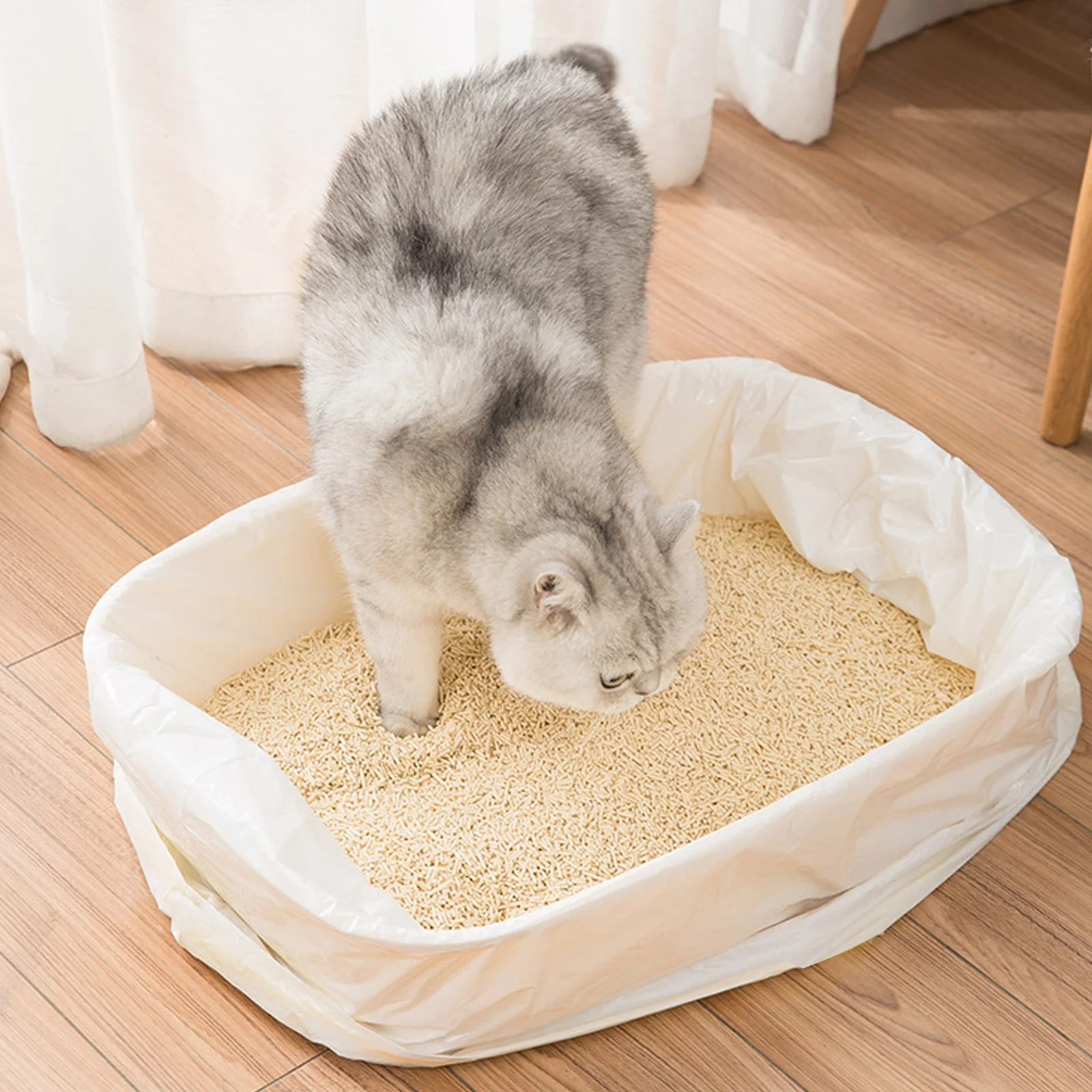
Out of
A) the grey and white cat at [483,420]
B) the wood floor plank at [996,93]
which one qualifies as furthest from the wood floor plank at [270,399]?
the wood floor plank at [996,93]

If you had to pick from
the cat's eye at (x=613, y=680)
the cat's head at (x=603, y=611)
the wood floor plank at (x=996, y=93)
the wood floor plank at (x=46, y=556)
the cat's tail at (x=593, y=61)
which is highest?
the cat's tail at (x=593, y=61)

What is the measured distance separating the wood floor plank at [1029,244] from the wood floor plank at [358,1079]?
1.56 m

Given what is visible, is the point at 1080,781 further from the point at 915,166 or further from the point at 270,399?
the point at 915,166

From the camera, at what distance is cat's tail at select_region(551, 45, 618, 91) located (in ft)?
5.83

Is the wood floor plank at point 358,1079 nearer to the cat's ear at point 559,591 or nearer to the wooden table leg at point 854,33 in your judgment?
the cat's ear at point 559,591

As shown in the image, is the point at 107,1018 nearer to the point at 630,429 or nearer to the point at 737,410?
the point at 630,429

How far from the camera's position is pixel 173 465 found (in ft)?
6.23

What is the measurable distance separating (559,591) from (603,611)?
0.23ft

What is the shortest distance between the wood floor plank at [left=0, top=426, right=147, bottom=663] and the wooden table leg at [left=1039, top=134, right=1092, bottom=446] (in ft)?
4.08

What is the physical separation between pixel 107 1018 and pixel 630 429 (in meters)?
0.95

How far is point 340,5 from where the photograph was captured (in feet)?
5.87

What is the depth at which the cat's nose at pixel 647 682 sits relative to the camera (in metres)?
1.33

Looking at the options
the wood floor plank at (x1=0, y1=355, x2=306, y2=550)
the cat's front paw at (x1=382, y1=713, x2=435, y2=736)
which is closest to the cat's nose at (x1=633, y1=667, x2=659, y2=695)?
the cat's front paw at (x1=382, y1=713, x2=435, y2=736)

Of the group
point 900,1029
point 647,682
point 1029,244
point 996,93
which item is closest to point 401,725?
point 647,682
